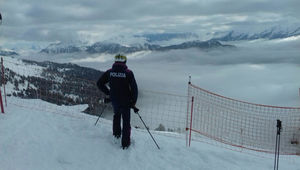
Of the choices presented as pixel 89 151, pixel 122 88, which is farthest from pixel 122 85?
pixel 89 151

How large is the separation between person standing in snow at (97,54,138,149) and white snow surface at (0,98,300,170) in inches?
27.7

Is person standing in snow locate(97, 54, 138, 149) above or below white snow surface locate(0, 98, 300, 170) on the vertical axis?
above

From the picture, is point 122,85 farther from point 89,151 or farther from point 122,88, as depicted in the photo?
point 89,151

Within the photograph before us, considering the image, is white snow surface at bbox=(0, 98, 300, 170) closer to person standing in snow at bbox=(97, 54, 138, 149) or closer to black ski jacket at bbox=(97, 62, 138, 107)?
person standing in snow at bbox=(97, 54, 138, 149)

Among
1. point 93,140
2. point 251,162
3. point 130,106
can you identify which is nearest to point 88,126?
point 93,140

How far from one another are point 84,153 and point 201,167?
3289mm

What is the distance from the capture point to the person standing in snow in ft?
21.9

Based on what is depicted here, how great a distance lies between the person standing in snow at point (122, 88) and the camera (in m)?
6.67

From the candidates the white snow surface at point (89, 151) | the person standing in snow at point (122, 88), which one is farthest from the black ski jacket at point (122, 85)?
the white snow surface at point (89, 151)

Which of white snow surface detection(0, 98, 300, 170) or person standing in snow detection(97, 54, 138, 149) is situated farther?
person standing in snow detection(97, 54, 138, 149)

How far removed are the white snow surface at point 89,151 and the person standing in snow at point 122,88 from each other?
704 millimetres

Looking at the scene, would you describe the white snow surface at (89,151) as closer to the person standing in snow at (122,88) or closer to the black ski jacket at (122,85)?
the person standing in snow at (122,88)

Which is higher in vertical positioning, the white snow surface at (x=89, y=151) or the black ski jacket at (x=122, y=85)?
the black ski jacket at (x=122, y=85)

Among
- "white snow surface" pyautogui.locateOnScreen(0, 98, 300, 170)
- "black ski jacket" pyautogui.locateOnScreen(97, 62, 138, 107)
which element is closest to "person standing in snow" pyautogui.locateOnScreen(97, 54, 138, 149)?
"black ski jacket" pyautogui.locateOnScreen(97, 62, 138, 107)
